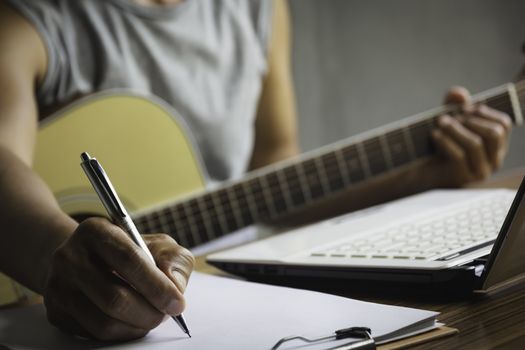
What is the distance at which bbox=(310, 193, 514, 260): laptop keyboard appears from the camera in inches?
21.1

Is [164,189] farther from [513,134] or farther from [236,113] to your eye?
[513,134]

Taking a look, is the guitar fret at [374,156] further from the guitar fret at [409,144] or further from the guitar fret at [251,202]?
the guitar fret at [251,202]

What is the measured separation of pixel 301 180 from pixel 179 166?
20 cm

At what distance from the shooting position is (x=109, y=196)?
47 cm

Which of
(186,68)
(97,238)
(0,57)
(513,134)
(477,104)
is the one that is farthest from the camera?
(513,134)

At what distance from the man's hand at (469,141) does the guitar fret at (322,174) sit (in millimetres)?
176

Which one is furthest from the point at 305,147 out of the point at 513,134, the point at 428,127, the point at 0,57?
the point at 0,57

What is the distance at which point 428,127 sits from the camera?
1.14 meters

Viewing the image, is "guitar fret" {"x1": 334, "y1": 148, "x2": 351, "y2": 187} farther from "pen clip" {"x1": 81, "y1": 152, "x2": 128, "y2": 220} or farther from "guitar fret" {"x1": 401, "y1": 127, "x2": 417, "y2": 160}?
"pen clip" {"x1": 81, "y1": 152, "x2": 128, "y2": 220}

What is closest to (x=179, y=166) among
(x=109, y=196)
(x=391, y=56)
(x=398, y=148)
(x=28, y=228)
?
(x=398, y=148)

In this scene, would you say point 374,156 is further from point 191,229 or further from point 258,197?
point 191,229

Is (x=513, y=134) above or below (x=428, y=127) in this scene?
below

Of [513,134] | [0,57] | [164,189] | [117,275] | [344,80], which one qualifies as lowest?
[513,134]

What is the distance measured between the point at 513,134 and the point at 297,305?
170cm
